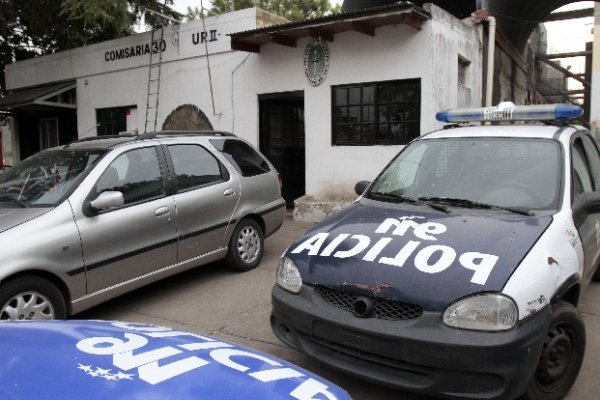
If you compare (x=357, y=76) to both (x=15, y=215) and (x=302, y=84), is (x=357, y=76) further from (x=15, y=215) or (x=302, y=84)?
(x=15, y=215)

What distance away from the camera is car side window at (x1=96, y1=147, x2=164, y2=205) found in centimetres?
448

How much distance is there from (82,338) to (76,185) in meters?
2.61

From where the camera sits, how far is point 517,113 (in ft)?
14.3

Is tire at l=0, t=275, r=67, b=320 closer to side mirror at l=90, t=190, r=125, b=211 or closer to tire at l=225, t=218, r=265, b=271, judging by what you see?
side mirror at l=90, t=190, r=125, b=211

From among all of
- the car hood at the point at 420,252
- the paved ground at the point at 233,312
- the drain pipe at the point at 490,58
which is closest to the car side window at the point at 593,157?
the paved ground at the point at 233,312

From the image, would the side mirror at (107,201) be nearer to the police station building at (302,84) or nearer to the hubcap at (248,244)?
the hubcap at (248,244)

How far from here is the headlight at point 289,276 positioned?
10.3 feet

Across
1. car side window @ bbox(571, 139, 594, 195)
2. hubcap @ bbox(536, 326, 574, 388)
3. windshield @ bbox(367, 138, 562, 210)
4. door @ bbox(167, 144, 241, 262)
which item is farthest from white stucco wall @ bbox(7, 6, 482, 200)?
hubcap @ bbox(536, 326, 574, 388)

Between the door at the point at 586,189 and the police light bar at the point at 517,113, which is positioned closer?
the door at the point at 586,189

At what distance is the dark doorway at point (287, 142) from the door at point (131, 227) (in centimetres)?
534

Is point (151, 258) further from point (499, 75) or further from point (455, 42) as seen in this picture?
point (499, 75)

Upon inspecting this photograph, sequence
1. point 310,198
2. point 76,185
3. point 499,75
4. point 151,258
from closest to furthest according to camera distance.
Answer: point 76,185 → point 151,258 → point 310,198 → point 499,75

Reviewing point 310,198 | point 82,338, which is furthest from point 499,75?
point 82,338

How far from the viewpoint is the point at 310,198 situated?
30.1 feet
